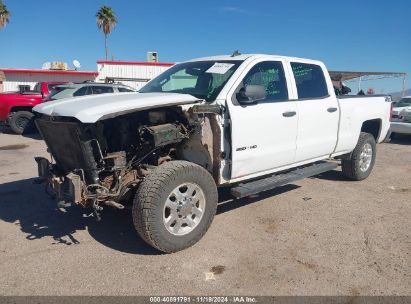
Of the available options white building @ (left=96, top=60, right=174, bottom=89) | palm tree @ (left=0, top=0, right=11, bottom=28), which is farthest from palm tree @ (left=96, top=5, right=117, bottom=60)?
white building @ (left=96, top=60, right=174, bottom=89)

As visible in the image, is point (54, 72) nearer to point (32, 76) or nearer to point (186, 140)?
point (32, 76)

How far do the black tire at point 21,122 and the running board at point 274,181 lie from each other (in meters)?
10.9

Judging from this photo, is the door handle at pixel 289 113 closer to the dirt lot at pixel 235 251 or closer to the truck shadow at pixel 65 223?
the dirt lot at pixel 235 251

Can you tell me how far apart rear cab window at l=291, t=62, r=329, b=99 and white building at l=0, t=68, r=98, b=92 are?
26309 millimetres

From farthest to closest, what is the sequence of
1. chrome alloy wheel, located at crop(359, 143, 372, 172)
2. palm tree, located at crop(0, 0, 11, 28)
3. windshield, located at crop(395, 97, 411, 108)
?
palm tree, located at crop(0, 0, 11, 28) → windshield, located at crop(395, 97, 411, 108) → chrome alloy wheel, located at crop(359, 143, 372, 172)

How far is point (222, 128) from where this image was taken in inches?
161

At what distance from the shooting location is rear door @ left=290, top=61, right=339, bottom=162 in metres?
5.06

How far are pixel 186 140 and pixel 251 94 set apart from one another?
89 centimetres

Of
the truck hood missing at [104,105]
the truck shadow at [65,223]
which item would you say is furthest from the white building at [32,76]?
the truck hood missing at [104,105]

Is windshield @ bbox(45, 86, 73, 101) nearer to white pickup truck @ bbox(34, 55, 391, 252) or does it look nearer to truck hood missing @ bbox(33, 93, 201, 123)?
white pickup truck @ bbox(34, 55, 391, 252)

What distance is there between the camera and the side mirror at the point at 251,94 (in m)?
Answer: 4.06

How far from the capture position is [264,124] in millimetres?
4461

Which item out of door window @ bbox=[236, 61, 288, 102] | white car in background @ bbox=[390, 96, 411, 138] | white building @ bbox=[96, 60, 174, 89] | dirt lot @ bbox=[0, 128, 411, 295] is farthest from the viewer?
white building @ bbox=[96, 60, 174, 89]

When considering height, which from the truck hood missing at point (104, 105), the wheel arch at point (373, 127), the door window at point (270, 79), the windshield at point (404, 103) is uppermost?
the door window at point (270, 79)
